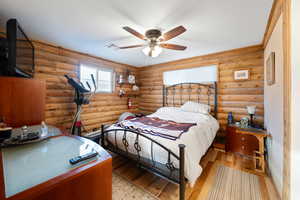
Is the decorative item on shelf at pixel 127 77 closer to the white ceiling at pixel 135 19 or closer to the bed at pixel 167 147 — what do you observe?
the white ceiling at pixel 135 19

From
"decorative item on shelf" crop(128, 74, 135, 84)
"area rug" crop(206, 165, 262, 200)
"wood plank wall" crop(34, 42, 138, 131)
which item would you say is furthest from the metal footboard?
"decorative item on shelf" crop(128, 74, 135, 84)

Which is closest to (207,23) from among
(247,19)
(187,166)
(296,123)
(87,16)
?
(247,19)

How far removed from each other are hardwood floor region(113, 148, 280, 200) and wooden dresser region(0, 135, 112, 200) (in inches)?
45.0

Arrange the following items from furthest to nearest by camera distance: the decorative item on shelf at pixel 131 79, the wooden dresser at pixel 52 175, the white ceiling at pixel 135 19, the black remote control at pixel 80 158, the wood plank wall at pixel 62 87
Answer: the decorative item on shelf at pixel 131 79 → the wood plank wall at pixel 62 87 → the white ceiling at pixel 135 19 → the black remote control at pixel 80 158 → the wooden dresser at pixel 52 175

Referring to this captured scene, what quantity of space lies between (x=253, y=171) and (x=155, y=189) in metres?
1.81

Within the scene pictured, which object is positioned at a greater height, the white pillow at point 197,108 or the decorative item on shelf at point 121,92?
the decorative item on shelf at point 121,92

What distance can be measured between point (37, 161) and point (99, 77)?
3230mm

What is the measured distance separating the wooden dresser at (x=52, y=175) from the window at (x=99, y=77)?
2.66m

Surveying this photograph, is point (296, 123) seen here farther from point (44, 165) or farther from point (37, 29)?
point (37, 29)

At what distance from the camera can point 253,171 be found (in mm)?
2137

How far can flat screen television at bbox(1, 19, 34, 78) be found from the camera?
158 cm

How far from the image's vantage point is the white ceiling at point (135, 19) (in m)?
1.59

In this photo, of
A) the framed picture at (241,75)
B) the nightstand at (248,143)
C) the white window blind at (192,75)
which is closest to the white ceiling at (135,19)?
the framed picture at (241,75)

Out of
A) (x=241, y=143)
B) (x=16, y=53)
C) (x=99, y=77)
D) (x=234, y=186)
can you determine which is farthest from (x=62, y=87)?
(x=241, y=143)
